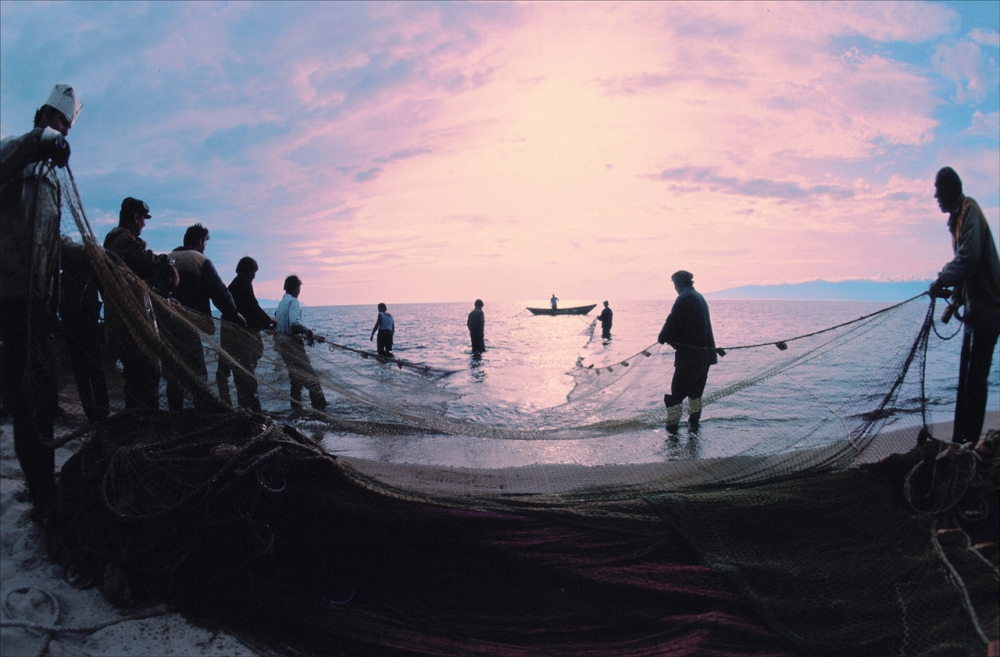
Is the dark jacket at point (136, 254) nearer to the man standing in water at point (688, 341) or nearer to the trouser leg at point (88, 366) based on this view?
the trouser leg at point (88, 366)

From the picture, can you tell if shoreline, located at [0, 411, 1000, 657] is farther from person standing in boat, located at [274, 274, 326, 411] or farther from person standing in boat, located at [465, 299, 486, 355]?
person standing in boat, located at [465, 299, 486, 355]

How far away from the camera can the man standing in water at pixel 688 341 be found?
5695 millimetres

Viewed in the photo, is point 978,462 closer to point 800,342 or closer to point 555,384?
point 800,342

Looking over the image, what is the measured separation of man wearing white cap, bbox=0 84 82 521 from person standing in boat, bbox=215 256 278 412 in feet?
3.28

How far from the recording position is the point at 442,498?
9.64 ft

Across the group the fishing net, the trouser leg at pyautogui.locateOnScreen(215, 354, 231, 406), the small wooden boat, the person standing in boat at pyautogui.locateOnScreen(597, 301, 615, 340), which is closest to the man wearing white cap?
the fishing net

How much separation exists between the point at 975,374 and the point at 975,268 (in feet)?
2.48

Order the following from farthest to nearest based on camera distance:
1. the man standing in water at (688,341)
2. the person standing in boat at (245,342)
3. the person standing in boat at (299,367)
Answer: the man standing in water at (688,341), the person standing in boat at (299,367), the person standing in boat at (245,342)

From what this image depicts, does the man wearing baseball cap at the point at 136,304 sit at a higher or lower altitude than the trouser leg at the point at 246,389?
higher

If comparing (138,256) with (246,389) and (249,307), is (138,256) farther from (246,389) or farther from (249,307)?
(249,307)

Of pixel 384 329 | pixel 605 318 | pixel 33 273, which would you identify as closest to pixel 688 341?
pixel 33 273

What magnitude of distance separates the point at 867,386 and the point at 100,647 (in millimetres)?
5466

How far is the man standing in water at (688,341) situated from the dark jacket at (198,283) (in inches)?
174

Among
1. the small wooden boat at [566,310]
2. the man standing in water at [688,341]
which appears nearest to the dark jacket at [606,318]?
the man standing in water at [688,341]
